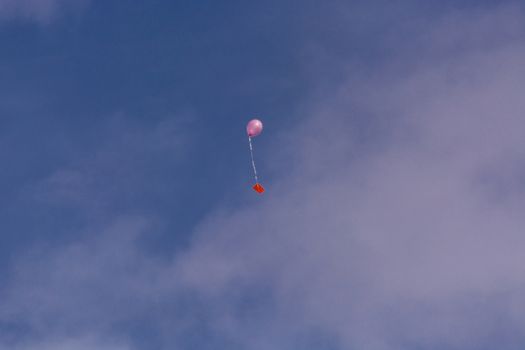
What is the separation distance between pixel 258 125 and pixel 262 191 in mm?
10214

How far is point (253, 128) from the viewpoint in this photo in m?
70.5

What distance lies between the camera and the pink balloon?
231 ft

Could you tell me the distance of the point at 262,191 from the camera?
63.8m

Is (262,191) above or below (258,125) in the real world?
below

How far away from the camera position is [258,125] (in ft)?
232

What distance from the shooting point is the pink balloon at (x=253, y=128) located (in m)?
70.4

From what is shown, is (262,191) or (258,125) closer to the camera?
(262,191)
